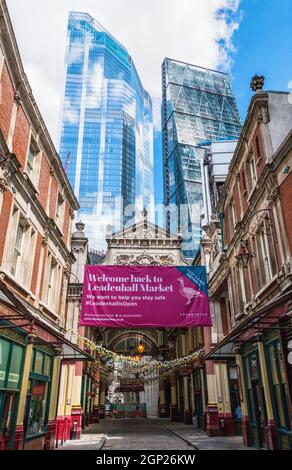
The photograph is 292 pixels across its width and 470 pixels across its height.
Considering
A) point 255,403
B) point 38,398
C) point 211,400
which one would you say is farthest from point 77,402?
point 255,403

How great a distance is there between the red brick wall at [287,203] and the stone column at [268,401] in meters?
4.65

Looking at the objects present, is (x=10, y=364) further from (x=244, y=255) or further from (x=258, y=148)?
(x=258, y=148)

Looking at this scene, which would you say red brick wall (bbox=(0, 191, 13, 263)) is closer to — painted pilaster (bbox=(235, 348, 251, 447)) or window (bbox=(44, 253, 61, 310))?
window (bbox=(44, 253, 61, 310))

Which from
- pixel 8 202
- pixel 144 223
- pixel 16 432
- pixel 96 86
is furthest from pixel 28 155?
pixel 96 86

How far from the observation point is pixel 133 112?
15512 cm

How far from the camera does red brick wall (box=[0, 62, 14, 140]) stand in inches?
425

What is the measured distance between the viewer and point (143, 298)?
1764cm

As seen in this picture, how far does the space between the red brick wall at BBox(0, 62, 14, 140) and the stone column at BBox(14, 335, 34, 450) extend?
6797 millimetres

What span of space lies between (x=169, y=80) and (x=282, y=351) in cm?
12225

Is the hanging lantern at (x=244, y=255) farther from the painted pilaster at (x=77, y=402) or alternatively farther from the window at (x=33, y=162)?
the painted pilaster at (x=77, y=402)

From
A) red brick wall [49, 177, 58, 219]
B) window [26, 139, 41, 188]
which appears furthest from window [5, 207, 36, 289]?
red brick wall [49, 177, 58, 219]

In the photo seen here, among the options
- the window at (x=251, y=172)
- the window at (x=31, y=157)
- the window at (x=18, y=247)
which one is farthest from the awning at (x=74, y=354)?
the window at (x=251, y=172)

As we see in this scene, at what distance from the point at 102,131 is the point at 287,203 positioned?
445ft
